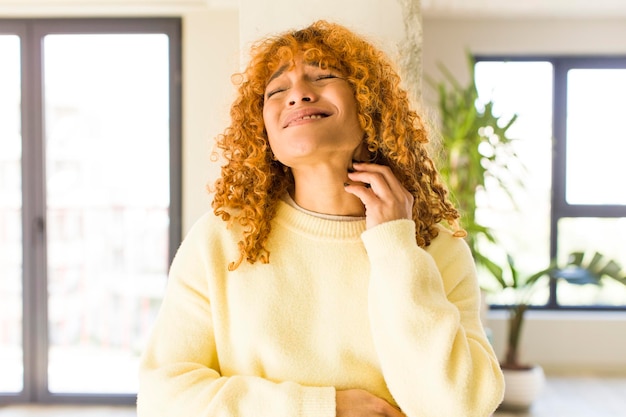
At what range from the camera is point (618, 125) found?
5.16 m

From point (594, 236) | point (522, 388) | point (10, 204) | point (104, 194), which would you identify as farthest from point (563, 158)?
point (10, 204)

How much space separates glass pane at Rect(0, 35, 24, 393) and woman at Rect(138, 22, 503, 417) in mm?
3482

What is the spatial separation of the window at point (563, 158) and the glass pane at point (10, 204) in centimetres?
329

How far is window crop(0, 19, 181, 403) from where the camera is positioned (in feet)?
14.2

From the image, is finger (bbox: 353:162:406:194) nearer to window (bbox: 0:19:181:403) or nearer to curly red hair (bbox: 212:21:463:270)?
curly red hair (bbox: 212:21:463:270)

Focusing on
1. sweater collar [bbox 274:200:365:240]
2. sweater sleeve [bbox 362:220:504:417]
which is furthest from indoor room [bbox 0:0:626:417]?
sweater sleeve [bbox 362:220:504:417]

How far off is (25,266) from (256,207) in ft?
11.5

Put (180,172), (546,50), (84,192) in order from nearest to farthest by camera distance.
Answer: (180,172)
(84,192)
(546,50)

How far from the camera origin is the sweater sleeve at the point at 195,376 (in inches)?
49.1

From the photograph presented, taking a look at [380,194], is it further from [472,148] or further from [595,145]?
[595,145]

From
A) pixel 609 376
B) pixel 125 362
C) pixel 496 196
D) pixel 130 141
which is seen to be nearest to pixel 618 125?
pixel 496 196

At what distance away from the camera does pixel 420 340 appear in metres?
1.21

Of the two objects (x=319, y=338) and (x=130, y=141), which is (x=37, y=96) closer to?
(x=130, y=141)

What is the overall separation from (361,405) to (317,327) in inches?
6.7
